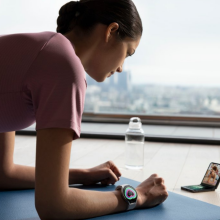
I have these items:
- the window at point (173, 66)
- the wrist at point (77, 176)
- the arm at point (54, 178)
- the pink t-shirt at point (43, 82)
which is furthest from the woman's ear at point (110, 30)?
the window at point (173, 66)

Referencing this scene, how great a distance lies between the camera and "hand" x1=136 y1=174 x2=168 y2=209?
134 centimetres

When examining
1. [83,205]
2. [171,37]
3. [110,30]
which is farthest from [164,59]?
[83,205]

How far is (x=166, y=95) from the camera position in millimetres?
3854

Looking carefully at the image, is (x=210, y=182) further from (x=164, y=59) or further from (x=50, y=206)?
(x=164, y=59)

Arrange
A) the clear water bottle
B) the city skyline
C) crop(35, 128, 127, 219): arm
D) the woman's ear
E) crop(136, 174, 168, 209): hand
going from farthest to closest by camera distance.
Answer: the city skyline
the clear water bottle
crop(136, 174, 168, 209): hand
the woman's ear
crop(35, 128, 127, 219): arm

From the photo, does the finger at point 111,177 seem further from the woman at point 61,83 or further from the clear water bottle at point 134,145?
the clear water bottle at point 134,145

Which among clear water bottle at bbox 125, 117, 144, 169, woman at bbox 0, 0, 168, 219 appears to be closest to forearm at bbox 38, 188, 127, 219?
woman at bbox 0, 0, 168, 219

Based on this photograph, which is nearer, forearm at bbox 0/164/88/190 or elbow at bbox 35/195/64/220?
elbow at bbox 35/195/64/220

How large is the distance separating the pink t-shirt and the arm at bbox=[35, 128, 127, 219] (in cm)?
3

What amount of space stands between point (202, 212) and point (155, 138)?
2.17 meters

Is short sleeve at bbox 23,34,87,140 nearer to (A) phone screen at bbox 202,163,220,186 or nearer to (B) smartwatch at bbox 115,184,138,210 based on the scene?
(B) smartwatch at bbox 115,184,138,210

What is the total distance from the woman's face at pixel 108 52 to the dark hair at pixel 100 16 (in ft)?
0.07

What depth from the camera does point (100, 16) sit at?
121 cm

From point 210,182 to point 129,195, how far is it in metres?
0.76
